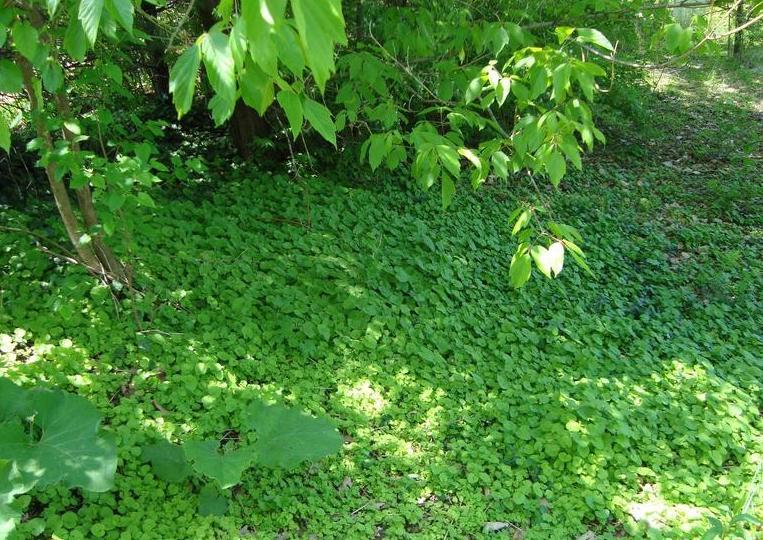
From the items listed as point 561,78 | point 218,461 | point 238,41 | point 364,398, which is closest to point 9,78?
point 238,41

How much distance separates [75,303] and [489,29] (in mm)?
2683

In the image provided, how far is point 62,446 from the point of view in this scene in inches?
85.0

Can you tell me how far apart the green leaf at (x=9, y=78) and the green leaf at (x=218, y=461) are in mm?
1477

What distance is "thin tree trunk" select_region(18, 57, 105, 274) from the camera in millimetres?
2682

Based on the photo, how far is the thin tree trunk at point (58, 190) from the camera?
268 centimetres

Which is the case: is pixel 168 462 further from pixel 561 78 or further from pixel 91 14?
pixel 561 78

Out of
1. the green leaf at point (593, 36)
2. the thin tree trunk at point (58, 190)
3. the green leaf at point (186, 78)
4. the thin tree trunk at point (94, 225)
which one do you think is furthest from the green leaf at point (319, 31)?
the thin tree trunk at point (94, 225)

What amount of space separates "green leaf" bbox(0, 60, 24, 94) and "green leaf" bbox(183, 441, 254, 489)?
1477 mm

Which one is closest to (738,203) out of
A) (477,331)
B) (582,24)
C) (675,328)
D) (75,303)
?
(675,328)

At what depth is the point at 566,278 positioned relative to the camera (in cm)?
532

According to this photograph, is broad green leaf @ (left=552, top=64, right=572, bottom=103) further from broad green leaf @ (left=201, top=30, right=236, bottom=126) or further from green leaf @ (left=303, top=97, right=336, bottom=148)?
broad green leaf @ (left=201, top=30, right=236, bottom=126)

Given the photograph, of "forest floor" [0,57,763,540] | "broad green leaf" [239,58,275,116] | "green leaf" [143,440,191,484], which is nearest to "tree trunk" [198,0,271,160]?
"forest floor" [0,57,763,540]

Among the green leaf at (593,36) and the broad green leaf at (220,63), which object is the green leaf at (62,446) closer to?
the broad green leaf at (220,63)

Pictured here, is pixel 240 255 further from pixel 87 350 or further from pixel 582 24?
pixel 582 24
